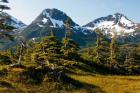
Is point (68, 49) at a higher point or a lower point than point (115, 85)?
higher

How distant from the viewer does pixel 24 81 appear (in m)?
57.1

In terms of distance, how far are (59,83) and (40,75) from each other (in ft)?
12.8

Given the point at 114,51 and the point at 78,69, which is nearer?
the point at 78,69

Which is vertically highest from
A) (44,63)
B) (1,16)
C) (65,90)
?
(1,16)

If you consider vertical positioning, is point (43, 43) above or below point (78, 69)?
above

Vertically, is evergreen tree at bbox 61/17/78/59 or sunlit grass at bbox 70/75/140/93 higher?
evergreen tree at bbox 61/17/78/59

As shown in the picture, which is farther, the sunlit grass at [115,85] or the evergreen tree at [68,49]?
the evergreen tree at [68,49]

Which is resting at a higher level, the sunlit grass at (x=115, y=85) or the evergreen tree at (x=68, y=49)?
the evergreen tree at (x=68, y=49)

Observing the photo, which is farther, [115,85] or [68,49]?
[68,49]

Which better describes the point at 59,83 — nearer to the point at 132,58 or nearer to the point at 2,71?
the point at 2,71

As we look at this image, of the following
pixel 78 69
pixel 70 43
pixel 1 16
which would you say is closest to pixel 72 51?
pixel 70 43

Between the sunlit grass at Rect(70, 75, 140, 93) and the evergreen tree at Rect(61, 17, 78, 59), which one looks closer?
the sunlit grass at Rect(70, 75, 140, 93)

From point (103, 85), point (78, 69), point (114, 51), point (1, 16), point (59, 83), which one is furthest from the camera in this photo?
point (114, 51)

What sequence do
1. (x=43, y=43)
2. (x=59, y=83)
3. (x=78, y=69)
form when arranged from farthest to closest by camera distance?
1. (x=78, y=69)
2. (x=43, y=43)
3. (x=59, y=83)
